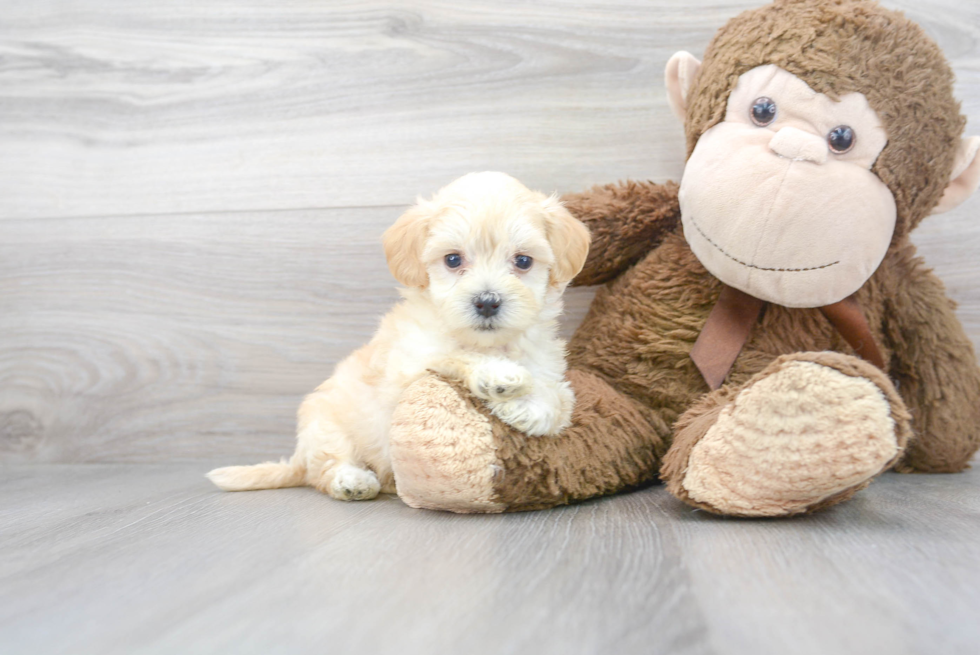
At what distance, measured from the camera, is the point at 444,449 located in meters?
1.05

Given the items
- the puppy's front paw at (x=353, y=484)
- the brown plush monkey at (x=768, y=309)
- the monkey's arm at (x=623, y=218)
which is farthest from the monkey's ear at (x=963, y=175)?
the puppy's front paw at (x=353, y=484)

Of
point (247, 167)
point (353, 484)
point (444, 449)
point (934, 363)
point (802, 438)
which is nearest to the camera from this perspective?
point (802, 438)

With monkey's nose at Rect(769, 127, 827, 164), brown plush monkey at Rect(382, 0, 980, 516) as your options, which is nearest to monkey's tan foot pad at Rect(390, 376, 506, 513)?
brown plush monkey at Rect(382, 0, 980, 516)

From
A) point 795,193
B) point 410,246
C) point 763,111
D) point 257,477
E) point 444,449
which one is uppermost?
point 763,111

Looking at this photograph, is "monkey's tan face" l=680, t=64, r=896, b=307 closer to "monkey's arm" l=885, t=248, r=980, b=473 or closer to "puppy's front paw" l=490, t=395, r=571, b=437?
"monkey's arm" l=885, t=248, r=980, b=473

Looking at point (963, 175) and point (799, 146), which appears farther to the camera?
point (963, 175)

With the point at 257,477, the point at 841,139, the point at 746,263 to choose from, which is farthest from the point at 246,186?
the point at 841,139

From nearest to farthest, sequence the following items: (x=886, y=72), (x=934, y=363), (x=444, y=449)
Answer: (x=444, y=449) < (x=886, y=72) < (x=934, y=363)

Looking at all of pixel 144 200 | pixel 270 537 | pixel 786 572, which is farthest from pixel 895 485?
pixel 144 200

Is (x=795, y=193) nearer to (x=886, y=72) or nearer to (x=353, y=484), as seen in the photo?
(x=886, y=72)

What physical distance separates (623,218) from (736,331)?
0.32 metres

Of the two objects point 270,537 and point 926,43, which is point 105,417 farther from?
point 926,43

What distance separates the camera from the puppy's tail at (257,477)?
141cm

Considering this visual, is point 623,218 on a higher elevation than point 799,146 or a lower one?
lower
